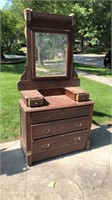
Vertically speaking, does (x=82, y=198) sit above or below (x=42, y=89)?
below

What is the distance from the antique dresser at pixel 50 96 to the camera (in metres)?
2.84

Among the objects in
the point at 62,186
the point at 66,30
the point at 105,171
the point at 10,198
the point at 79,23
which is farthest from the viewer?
the point at 79,23

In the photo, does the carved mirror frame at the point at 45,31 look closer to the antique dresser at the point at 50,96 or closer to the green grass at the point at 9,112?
the antique dresser at the point at 50,96

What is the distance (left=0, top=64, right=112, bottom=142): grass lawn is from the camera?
3943mm

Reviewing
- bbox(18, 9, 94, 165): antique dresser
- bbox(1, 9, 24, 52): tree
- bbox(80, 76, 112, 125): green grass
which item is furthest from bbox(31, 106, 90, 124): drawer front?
bbox(1, 9, 24, 52): tree

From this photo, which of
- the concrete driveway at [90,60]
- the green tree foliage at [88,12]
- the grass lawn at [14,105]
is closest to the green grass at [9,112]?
the grass lawn at [14,105]

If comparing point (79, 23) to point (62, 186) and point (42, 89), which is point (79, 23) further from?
point (62, 186)

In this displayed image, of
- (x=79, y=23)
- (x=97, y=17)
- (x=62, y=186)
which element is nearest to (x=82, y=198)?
(x=62, y=186)

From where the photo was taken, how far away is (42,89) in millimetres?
3258

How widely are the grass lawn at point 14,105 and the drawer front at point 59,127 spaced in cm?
96

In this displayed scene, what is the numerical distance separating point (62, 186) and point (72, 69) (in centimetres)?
171

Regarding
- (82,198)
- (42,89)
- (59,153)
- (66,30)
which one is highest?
(66,30)

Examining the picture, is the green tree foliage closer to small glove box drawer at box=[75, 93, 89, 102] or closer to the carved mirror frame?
the carved mirror frame

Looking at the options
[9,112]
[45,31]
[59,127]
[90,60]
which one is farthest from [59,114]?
[90,60]
